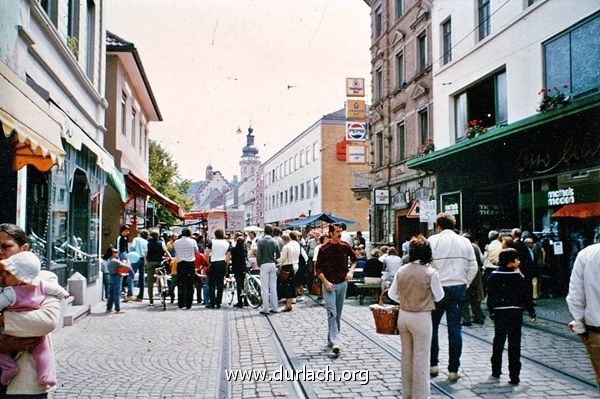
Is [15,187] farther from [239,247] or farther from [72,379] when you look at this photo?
[239,247]

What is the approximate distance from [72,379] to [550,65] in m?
13.5

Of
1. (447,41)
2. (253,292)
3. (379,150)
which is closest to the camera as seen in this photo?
(253,292)

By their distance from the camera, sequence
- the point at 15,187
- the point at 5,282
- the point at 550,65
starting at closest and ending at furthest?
the point at 5,282, the point at 15,187, the point at 550,65

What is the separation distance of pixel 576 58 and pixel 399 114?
12362 millimetres

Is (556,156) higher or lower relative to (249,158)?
lower

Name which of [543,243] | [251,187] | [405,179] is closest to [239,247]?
[543,243]

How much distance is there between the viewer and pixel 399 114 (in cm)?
2577

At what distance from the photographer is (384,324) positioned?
625cm

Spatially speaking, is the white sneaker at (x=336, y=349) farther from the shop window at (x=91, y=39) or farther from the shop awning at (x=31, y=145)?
the shop window at (x=91, y=39)

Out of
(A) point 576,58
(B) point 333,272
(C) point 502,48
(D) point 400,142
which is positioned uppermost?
(C) point 502,48

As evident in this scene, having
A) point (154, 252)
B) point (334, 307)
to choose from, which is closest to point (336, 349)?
point (334, 307)

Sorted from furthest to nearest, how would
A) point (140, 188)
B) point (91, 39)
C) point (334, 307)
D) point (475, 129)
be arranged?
point (140, 188) → point (475, 129) → point (91, 39) → point (334, 307)

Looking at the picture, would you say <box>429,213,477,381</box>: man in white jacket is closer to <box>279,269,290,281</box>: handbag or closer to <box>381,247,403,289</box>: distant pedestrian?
<box>381,247,403,289</box>: distant pedestrian

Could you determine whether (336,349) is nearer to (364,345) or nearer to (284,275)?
(364,345)
